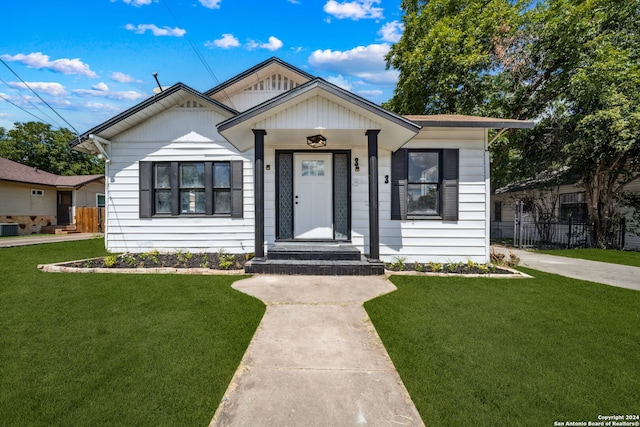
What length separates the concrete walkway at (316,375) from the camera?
1.78 metres

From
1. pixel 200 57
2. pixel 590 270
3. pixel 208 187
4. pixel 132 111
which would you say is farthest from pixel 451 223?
pixel 200 57

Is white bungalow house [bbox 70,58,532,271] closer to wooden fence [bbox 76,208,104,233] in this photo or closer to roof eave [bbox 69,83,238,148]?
roof eave [bbox 69,83,238,148]

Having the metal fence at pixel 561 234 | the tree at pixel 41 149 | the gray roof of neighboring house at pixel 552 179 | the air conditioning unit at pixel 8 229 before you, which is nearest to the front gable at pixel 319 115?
the metal fence at pixel 561 234

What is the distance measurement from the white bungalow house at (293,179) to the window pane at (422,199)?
0.02 m

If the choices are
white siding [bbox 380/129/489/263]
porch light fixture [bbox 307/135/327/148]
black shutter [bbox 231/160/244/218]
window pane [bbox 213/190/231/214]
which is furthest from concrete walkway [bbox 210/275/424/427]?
window pane [bbox 213/190/231/214]

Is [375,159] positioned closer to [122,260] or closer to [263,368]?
[263,368]

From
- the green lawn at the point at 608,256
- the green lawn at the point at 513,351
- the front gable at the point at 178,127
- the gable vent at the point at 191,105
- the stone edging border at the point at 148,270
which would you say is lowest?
the green lawn at the point at 608,256

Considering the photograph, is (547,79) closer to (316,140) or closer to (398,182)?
(398,182)

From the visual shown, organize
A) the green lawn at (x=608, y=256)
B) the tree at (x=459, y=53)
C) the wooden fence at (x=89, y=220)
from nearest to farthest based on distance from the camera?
the green lawn at (x=608, y=256) → the tree at (x=459, y=53) → the wooden fence at (x=89, y=220)

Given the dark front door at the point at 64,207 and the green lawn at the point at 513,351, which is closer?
the green lawn at the point at 513,351

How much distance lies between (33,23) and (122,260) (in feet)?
31.2

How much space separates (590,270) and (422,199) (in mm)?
3932

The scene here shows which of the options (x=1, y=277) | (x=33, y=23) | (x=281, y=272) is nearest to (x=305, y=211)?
(x=281, y=272)

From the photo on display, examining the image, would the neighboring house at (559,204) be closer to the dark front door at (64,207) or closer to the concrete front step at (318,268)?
the concrete front step at (318,268)
